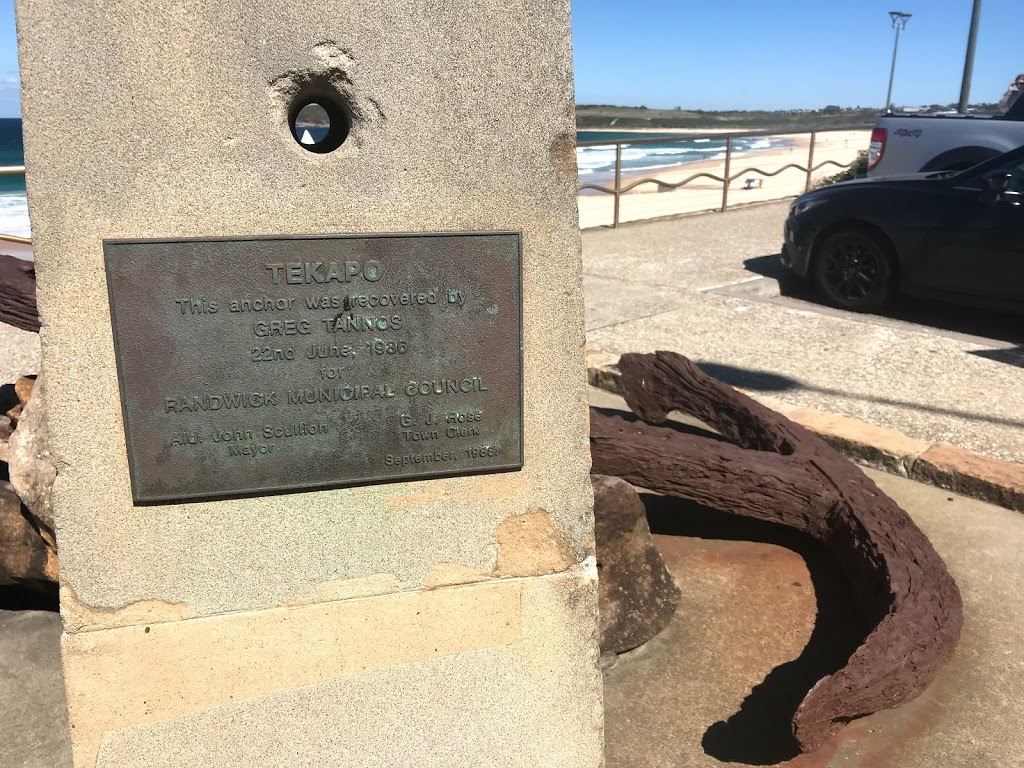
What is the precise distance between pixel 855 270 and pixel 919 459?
3.82m

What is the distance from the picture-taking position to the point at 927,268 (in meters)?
7.20

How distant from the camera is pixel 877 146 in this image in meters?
9.84

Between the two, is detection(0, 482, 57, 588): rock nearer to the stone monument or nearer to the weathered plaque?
the stone monument

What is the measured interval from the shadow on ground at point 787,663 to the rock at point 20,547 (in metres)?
2.42

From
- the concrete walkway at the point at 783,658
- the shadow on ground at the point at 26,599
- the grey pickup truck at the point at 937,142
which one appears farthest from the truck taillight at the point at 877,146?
the shadow on ground at the point at 26,599

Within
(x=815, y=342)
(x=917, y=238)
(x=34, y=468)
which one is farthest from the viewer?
(x=917, y=238)

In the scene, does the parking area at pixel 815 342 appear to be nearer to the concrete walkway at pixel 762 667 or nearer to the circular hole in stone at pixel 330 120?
the concrete walkway at pixel 762 667

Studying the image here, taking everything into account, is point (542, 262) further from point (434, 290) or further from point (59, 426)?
point (59, 426)

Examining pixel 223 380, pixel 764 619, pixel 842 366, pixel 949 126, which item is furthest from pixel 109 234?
pixel 949 126

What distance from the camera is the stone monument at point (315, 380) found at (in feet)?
6.69

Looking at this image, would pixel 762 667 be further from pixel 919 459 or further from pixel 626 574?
pixel 919 459

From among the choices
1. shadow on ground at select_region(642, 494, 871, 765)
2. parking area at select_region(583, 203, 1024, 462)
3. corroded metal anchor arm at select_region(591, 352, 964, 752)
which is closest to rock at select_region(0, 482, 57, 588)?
corroded metal anchor arm at select_region(591, 352, 964, 752)

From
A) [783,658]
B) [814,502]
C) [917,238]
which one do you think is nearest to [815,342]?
[917,238]

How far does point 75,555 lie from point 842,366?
16.5 ft
